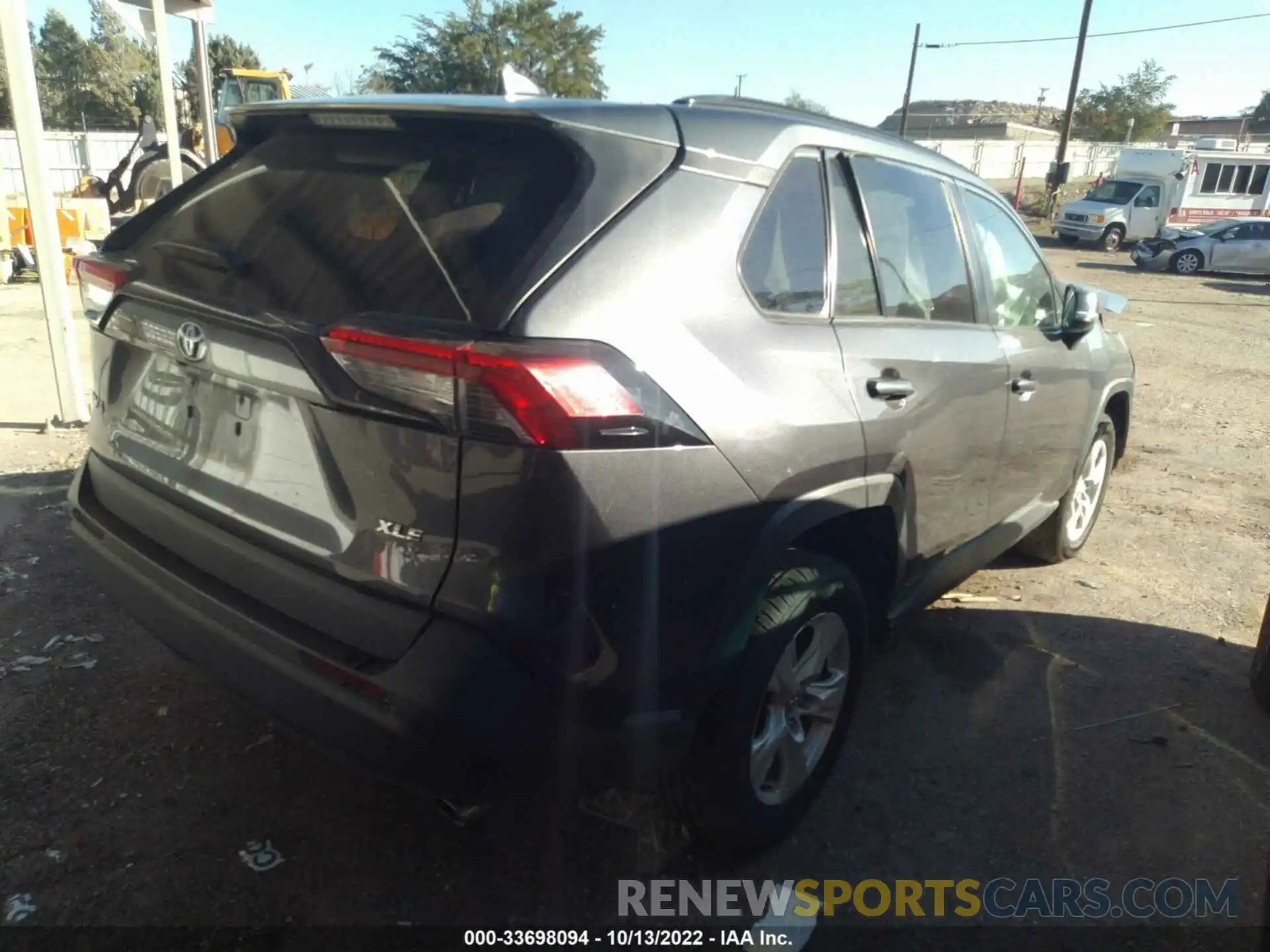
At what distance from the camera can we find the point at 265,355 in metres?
2.04

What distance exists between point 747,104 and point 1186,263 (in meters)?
25.6

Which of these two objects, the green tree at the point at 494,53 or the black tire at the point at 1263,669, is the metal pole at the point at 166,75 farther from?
the green tree at the point at 494,53

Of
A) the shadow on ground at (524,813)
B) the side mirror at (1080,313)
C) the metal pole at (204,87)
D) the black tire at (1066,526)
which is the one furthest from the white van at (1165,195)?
the shadow on ground at (524,813)

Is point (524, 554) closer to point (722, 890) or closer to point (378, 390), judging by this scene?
point (378, 390)

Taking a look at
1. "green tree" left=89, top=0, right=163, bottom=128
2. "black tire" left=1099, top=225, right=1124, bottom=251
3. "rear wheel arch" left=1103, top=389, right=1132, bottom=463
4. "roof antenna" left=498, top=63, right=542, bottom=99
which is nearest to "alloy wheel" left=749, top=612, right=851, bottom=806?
"roof antenna" left=498, top=63, right=542, bottom=99

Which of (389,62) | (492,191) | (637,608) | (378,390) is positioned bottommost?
(637,608)

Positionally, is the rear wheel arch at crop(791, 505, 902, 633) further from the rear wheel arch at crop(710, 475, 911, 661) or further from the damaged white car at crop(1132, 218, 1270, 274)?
the damaged white car at crop(1132, 218, 1270, 274)

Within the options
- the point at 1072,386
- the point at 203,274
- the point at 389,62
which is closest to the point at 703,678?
the point at 203,274

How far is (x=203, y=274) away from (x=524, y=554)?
3.78 ft

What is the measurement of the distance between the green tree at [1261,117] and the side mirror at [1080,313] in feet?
329

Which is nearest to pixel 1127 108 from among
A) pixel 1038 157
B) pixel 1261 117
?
pixel 1038 157

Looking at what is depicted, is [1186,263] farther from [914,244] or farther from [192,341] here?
[192,341]

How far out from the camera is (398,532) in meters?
1.93

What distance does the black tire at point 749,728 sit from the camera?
225 centimetres
